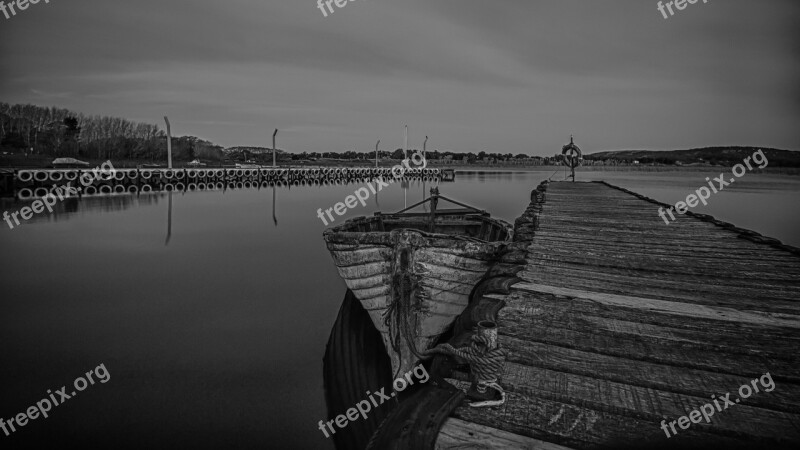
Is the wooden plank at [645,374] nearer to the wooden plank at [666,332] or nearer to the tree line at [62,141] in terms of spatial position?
the wooden plank at [666,332]

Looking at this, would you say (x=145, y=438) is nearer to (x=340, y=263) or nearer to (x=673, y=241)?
(x=340, y=263)

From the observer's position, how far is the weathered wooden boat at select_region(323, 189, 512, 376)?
5348 mm

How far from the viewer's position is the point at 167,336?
8977 mm

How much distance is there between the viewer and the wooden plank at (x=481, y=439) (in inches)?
89.8

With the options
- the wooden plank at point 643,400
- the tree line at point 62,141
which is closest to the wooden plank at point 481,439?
the wooden plank at point 643,400

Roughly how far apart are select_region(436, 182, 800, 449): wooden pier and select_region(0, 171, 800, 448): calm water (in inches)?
144

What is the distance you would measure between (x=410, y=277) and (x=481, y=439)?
3.08 m

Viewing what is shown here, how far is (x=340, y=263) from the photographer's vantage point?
19.6ft

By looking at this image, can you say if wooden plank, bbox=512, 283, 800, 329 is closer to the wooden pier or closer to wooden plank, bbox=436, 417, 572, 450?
the wooden pier

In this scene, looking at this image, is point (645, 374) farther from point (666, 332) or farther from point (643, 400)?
point (666, 332)

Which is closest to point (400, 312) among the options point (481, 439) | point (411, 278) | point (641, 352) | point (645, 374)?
point (411, 278)

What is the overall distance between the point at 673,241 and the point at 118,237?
22275 millimetres

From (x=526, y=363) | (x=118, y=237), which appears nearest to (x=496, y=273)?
(x=526, y=363)

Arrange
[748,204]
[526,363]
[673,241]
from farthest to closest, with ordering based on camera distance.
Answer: [748,204] → [673,241] → [526,363]
